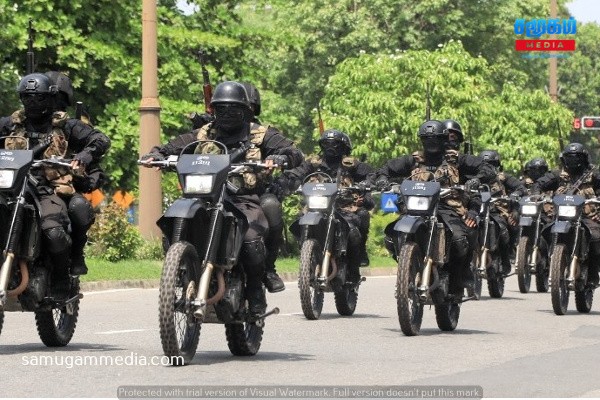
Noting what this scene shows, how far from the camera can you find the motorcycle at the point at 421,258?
1441cm

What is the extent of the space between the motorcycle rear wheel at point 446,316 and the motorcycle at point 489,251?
6368mm

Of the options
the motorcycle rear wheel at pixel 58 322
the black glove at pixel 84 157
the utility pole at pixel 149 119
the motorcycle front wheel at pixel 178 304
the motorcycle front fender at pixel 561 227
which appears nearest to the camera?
the motorcycle front wheel at pixel 178 304

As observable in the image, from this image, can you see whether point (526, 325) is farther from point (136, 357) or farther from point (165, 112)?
point (165, 112)

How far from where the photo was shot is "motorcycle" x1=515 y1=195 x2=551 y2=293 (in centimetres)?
2342

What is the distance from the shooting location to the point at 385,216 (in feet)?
135

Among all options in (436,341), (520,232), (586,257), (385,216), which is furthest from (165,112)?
(436,341)

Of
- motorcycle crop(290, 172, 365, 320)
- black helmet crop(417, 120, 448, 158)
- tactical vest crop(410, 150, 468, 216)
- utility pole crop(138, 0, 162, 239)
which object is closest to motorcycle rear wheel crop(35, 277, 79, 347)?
tactical vest crop(410, 150, 468, 216)

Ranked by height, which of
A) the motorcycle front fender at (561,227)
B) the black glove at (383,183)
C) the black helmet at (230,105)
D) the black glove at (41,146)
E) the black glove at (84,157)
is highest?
the black helmet at (230,105)

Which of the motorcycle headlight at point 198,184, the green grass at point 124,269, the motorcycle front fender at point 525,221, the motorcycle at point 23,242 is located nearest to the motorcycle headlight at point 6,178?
the motorcycle at point 23,242

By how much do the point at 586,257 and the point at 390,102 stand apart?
27370 mm

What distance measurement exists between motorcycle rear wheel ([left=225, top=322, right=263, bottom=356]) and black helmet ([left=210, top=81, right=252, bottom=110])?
4.87 ft

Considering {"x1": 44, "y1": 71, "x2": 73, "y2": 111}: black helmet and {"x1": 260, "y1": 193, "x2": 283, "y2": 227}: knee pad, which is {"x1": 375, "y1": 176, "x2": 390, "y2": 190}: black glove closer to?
{"x1": 44, "y1": 71, "x2": 73, "y2": 111}: black helmet

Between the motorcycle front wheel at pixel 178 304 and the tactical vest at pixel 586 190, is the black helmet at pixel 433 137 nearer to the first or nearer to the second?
the tactical vest at pixel 586 190

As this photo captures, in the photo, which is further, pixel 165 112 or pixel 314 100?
pixel 314 100
